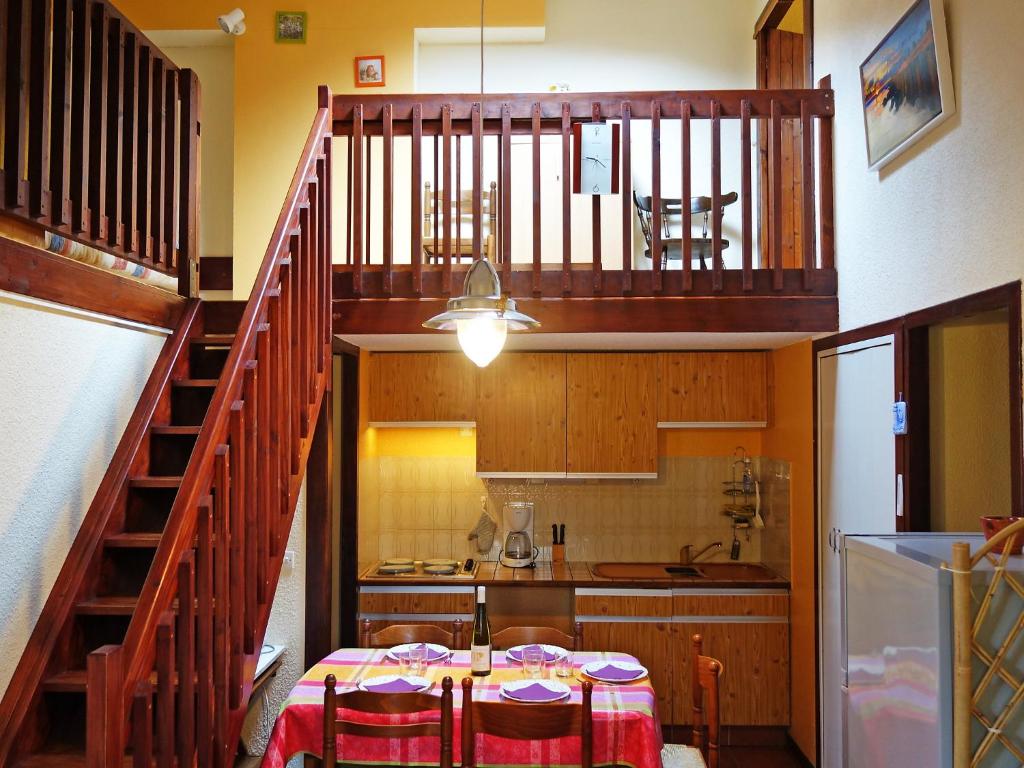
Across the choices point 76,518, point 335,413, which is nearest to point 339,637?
point 335,413

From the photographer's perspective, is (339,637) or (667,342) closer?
(667,342)

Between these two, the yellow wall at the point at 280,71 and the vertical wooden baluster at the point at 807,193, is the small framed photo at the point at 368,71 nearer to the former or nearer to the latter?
the yellow wall at the point at 280,71

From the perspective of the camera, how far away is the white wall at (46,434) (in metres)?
2.48

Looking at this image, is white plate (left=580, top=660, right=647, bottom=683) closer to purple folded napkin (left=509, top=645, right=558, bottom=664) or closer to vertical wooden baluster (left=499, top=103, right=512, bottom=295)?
purple folded napkin (left=509, top=645, right=558, bottom=664)

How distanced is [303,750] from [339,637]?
1879mm

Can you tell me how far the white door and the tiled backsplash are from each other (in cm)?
132

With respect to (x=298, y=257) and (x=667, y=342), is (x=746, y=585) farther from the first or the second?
(x=298, y=257)

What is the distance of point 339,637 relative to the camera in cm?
489

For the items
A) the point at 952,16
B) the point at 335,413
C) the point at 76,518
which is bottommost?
the point at 76,518

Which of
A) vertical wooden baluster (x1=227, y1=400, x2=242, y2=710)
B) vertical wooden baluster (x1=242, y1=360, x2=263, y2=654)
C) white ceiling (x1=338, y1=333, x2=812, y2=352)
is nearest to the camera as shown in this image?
vertical wooden baluster (x1=227, y1=400, x2=242, y2=710)

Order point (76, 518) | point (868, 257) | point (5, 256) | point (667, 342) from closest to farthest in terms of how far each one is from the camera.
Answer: point (5, 256) → point (76, 518) → point (868, 257) → point (667, 342)

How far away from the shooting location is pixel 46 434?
106 inches

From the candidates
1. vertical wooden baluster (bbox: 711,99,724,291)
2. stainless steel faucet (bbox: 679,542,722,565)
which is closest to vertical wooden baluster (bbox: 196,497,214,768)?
vertical wooden baluster (bbox: 711,99,724,291)

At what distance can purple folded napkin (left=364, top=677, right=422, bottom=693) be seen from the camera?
312 centimetres
